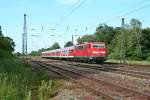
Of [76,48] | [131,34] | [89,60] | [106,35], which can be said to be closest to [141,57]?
[131,34]

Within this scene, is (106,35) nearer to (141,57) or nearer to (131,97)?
(141,57)

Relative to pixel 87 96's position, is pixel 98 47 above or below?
above

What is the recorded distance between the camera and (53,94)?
14617mm

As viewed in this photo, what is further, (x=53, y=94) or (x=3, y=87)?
(x=53, y=94)

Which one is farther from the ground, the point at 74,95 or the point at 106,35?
the point at 106,35

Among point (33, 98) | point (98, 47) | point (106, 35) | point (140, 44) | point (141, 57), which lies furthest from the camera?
point (106, 35)

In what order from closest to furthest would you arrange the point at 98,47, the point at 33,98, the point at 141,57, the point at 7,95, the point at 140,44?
the point at 7,95 < the point at 33,98 < the point at 98,47 < the point at 141,57 < the point at 140,44

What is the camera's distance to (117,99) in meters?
12.4

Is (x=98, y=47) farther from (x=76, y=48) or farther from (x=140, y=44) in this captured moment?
(x=140, y=44)

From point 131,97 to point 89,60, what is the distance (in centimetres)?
3360

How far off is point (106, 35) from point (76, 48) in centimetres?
7936

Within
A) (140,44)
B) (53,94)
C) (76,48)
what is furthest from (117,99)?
(140,44)

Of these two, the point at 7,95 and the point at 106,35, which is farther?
the point at 106,35

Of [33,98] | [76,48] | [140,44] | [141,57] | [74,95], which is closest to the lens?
[33,98]
